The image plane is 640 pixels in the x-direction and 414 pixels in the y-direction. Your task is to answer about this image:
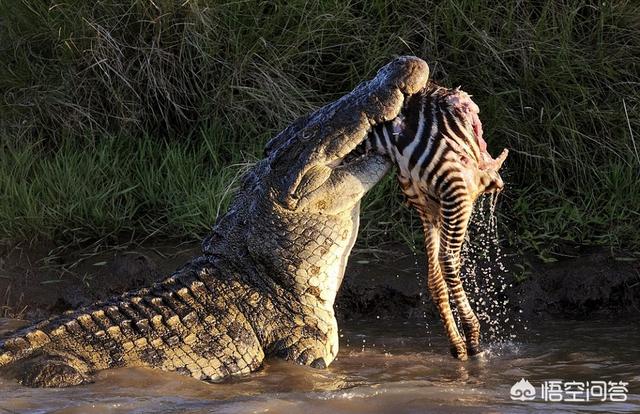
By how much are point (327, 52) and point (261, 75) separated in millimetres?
437

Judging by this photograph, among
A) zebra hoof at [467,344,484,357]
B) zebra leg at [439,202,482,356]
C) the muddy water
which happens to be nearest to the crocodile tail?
the muddy water

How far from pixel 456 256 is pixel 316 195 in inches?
24.9

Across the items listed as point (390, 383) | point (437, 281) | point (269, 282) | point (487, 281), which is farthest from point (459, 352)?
point (487, 281)

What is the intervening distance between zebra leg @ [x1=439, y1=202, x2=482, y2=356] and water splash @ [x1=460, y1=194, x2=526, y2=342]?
36.9 inches

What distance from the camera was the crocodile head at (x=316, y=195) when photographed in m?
4.27

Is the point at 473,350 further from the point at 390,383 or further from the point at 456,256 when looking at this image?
the point at 390,383

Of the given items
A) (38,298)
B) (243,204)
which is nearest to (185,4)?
(38,298)

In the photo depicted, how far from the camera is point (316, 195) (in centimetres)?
434

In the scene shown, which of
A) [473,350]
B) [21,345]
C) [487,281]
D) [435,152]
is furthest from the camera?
[487,281]

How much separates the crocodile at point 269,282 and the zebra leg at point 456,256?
13.0 inches

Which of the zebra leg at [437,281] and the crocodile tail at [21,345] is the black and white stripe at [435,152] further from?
the crocodile tail at [21,345]

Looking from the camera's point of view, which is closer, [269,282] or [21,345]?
[21,345]

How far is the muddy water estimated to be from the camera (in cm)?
373

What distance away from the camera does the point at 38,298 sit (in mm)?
5922
